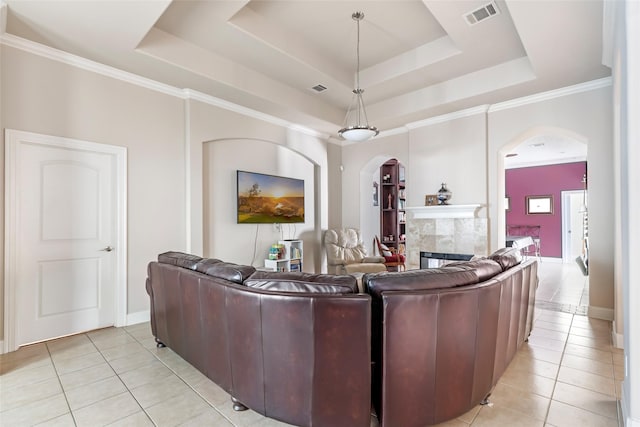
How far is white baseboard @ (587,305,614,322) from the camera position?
3802 mm

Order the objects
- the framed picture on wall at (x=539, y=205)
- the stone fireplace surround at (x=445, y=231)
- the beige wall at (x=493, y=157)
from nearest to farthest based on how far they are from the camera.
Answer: the beige wall at (x=493, y=157), the stone fireplace surround at (x=445, y=231), the framed picture on wall at (x=539, y=205)

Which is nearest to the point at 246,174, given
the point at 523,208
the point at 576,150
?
the point at 576,150

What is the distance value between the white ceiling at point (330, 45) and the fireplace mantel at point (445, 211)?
1.52 m

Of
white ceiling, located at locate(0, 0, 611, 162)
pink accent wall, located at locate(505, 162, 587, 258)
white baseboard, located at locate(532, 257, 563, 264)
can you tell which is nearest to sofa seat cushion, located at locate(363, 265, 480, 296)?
white ceiling, located at locate(0, 0, 611, 162)

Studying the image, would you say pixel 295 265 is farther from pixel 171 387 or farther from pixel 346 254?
pixel 171 387

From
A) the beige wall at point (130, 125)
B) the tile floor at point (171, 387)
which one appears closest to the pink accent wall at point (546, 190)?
the tile floor at point (171, 387)

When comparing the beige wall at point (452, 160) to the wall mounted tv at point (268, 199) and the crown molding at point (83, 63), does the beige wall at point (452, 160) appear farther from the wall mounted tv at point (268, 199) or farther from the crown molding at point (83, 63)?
the crown molding at point (83, 63)

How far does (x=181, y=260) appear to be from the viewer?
2.67 m

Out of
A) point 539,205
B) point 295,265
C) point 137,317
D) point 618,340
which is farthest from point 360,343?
point 539,205

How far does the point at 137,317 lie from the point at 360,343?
327 cm

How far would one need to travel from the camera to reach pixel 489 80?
4258 mm

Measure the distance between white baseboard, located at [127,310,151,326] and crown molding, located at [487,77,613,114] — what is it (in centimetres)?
553

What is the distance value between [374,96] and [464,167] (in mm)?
1821

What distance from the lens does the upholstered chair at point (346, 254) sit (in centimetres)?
552
